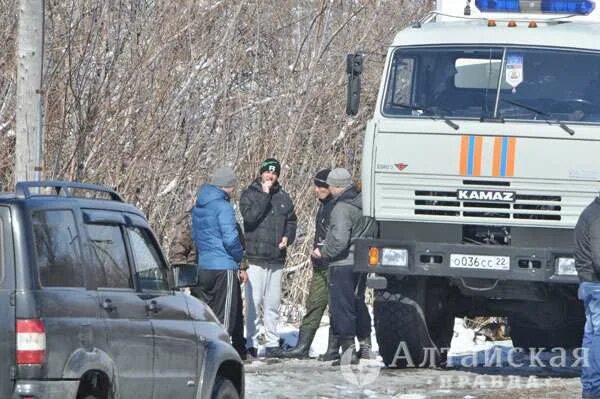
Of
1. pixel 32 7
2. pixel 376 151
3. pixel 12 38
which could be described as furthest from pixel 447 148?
pixel 12 38

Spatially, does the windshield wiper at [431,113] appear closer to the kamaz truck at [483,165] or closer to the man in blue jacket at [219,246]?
the kamaz truck at [483,165]

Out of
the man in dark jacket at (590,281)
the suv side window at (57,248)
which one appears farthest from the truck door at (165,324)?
the man in dark jacket at (590,281)

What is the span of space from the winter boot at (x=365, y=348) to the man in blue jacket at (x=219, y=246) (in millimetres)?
1429

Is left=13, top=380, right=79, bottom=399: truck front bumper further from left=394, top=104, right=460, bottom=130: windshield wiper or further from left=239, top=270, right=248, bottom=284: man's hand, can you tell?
left=239, top=270, right=248, bottom=284: man's hand

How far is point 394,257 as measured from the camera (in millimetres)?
12453

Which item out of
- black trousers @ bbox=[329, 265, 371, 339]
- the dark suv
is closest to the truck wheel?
the dark suv

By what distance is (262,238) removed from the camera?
47.2 feet

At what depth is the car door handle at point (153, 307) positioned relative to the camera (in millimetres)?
7910

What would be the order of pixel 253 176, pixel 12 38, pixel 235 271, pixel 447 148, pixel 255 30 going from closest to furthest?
pixel 447 148, pixel 235 271, pixel 12 38, pixel 253 176, pixel 255 30

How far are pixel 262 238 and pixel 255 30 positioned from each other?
5.85 meters

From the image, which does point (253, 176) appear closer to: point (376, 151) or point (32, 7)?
Result: point (376, 151)

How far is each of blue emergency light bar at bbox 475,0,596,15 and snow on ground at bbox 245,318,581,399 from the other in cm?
348

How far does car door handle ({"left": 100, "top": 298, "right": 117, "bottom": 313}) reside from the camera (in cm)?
739

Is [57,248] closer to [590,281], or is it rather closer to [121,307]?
[121,307]
